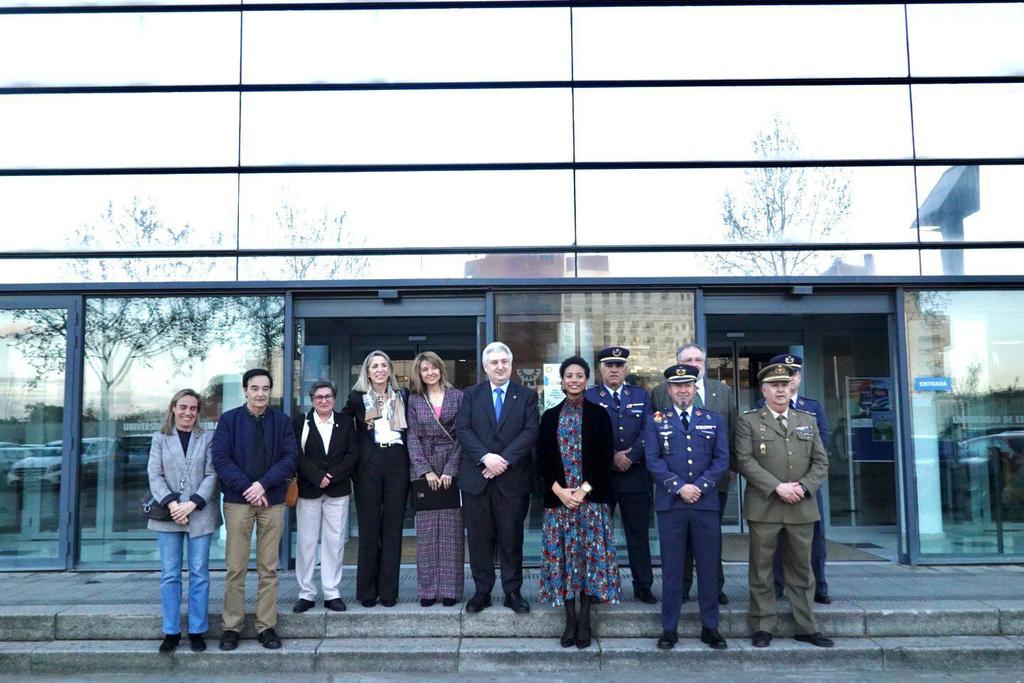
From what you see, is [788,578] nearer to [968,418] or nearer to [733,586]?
[733,586]

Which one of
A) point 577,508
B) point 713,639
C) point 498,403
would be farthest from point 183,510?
point 713,639

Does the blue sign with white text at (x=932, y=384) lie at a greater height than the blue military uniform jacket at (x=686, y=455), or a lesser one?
greater

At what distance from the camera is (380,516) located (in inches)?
231

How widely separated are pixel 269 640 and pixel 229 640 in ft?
0.87

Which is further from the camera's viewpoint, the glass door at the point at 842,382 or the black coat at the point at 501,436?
the glass door at the point at 842,382

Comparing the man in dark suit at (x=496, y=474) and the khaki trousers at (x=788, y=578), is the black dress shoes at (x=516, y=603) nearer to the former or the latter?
the man in dark suit at (x=496, y=474)

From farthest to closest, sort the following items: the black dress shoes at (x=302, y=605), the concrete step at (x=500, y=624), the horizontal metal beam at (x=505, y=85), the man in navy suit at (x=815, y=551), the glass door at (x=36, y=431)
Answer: the horizontal metal beam at (x=505, y=85) → the glass door at (x=36, y=431) → the man in navy suit at (x=815, y=551) → the black dress shoes at (x=302, y=605) → the concrete step at (x=500, y=624)

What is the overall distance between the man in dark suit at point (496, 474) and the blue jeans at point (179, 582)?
5.96ft

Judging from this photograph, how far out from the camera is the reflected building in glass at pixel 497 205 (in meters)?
7.45

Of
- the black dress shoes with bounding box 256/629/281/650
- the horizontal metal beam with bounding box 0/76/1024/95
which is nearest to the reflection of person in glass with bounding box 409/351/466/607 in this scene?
the black dress shoes with bounding box 256/629/281/650

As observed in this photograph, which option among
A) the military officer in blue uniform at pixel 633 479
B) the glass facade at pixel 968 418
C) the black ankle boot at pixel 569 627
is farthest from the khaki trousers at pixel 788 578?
the glass facade at pixel 968 418

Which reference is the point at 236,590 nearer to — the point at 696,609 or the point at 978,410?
the point at 696,609

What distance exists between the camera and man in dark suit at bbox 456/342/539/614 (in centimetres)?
561


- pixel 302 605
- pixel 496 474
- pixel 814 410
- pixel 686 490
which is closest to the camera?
pixel 686 490
